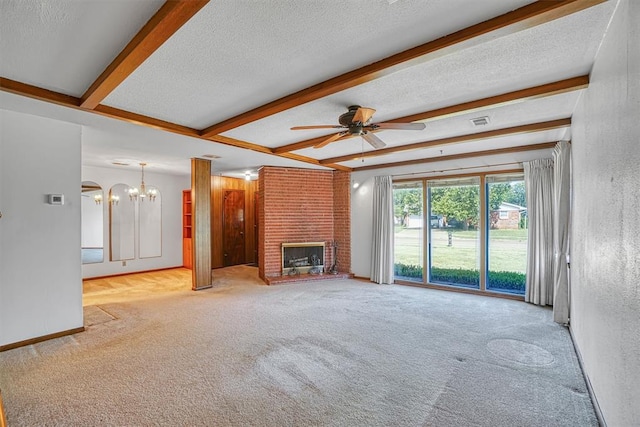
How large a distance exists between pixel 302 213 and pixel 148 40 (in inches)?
207

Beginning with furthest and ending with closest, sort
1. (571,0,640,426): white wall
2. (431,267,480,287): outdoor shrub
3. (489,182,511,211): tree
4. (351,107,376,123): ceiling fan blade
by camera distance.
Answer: (431,267,480,287): outdoor shrub < (489,182,511,211): tree < (351,107,376,123): ceiling fan blade < (571,0,640,426): white wall

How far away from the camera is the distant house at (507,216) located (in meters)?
5.25

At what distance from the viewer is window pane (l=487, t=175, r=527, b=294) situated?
17.1 feet

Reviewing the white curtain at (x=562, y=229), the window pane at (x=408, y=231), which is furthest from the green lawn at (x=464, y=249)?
the white curtain at (x=562, y=229)

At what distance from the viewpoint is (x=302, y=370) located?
2773 millimetres

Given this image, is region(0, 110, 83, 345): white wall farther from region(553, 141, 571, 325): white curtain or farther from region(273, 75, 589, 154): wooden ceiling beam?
region(553, 141, 571, 325): white curtain

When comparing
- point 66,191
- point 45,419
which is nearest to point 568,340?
point 45,419

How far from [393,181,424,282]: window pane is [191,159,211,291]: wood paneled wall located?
12.5 ft

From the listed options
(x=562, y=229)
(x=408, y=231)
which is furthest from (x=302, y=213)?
(x=562, y=229)

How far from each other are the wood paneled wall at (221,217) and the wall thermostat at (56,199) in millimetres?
4556

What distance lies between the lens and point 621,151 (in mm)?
1710

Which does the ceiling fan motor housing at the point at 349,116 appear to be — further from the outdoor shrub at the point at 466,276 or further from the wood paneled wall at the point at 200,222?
the outdoor shrub at the point at 466,276

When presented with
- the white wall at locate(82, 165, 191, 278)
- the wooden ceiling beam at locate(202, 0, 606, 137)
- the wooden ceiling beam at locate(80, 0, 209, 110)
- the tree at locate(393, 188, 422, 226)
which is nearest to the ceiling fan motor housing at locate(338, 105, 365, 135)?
the wooden ceiling beam at locate(202, 0, 606, 137)

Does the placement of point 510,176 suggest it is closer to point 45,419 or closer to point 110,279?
point 45,419
